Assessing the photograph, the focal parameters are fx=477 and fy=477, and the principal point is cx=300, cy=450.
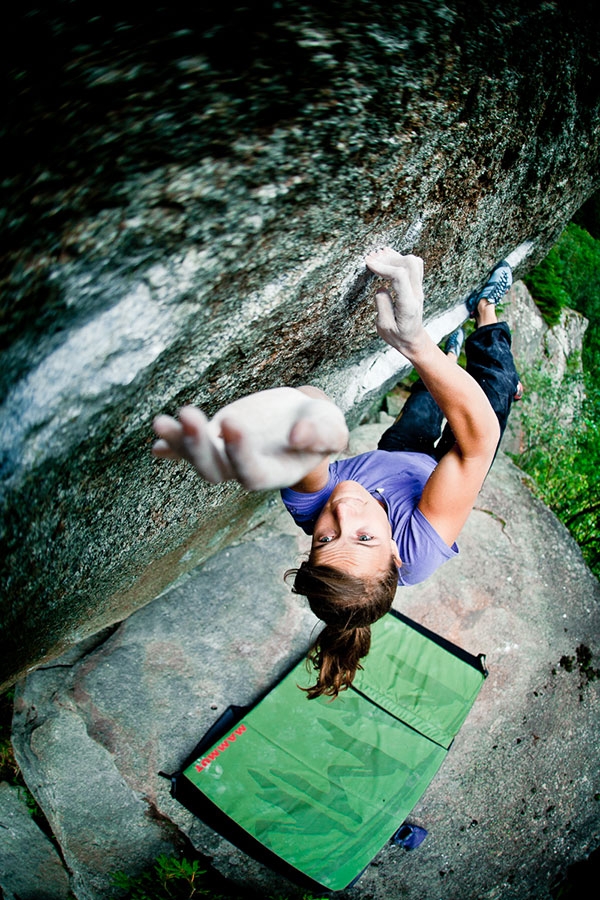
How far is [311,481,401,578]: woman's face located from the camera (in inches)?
70.9

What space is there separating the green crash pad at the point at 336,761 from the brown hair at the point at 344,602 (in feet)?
4.14

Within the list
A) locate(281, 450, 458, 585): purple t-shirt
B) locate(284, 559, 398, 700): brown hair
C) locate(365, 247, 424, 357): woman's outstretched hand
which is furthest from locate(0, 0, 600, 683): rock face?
locate(284, 559, 398, 700): brown hair

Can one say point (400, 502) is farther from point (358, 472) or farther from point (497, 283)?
point (497, 283)

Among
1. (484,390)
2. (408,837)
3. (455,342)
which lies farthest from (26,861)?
(455,342)

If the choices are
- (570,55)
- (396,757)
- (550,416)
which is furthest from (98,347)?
(550,416)

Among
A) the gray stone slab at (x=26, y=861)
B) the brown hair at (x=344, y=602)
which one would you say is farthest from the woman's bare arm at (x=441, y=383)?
the gray stone slab at (x=26, y=861)

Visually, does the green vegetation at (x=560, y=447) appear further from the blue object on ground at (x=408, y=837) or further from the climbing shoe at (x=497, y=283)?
the blue object on ground at (x=408, y=837)

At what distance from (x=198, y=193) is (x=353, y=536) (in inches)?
48.7

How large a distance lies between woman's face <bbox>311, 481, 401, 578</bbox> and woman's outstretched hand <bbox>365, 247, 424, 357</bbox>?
1.96ft

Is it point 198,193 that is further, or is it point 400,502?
point 400,502

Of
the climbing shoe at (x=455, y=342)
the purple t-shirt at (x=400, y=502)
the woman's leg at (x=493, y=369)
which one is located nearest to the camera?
the purple t-shirt at (x=400, y=502)

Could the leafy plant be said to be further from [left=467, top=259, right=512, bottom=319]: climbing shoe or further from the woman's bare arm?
[left=467, top=259, right=512, bottom=319]: climbing shoe

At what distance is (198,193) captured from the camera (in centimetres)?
109

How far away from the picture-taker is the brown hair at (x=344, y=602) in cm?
182
